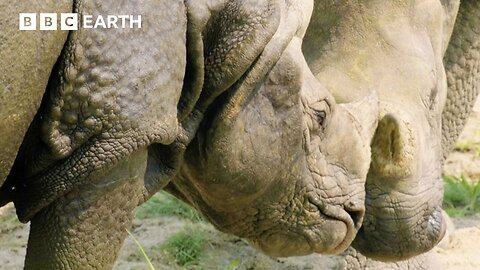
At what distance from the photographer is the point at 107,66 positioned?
7.86ft

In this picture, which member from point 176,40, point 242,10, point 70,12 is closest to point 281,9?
point 242,10

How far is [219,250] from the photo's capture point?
14.9 ft

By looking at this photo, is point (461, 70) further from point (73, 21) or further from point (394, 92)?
point (73, 21)

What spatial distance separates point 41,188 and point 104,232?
0.56ft

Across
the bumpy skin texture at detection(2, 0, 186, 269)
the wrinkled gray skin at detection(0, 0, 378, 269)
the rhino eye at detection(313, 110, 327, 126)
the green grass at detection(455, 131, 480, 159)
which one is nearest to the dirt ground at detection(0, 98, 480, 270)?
the green grass at detection(455, 131, 480, 159)

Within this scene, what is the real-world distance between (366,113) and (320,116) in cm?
40

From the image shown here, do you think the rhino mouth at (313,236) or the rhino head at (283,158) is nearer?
the rhino head at (283,158)

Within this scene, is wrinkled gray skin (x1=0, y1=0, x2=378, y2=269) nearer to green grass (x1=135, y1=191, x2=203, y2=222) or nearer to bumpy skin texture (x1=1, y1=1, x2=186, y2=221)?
bumpy skin texture (x1=1, y1=1, x2=186, y2=221)

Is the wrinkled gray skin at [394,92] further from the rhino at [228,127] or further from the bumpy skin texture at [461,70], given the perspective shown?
the bumpy skin texture at [461,70]

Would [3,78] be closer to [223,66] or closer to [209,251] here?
A: [223,66]

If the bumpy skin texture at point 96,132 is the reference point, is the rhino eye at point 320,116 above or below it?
below

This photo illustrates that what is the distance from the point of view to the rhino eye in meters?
3.09

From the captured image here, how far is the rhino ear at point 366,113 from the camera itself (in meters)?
3.37

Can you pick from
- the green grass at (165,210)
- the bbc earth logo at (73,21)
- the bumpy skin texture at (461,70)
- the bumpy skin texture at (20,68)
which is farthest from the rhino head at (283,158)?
the green grass at (165,210)
